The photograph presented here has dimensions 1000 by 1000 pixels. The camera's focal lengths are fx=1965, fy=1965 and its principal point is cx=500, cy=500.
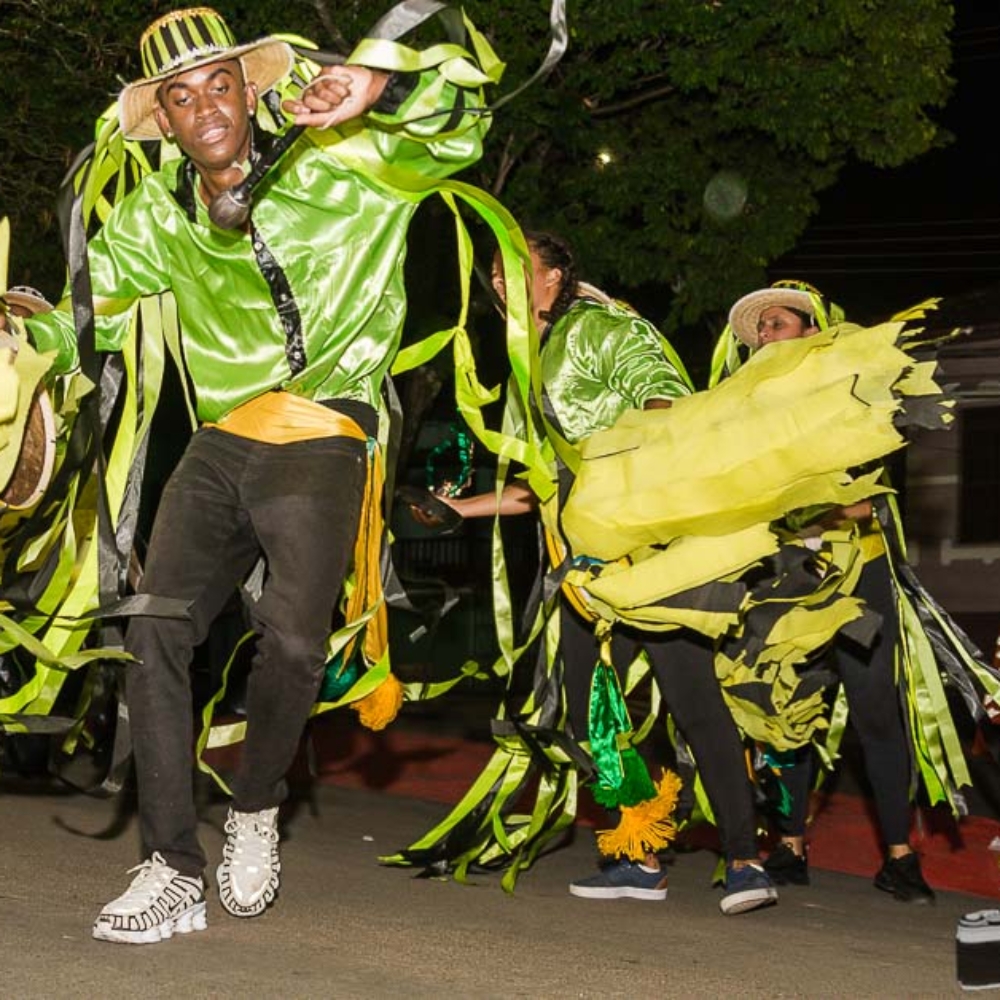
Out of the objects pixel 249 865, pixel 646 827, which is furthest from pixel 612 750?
pixel 249 865

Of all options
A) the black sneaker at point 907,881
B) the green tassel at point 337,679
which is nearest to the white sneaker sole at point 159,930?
Result: the green tassel at point 337,679

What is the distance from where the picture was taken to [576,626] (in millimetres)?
5742

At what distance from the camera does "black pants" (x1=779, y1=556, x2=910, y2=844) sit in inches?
243

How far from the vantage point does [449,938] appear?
4676 mm

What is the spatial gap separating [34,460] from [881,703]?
110 inches

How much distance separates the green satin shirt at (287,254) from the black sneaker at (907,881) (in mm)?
2525

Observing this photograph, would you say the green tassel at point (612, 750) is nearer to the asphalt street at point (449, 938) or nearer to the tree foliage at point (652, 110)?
the asphalt street at point (449, 938)

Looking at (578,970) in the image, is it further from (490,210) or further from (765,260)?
(765,260)

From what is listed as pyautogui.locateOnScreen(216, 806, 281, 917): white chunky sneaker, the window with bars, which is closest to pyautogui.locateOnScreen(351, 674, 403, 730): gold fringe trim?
pyautogui.locateOnScreen(216, 806, 281, 917): white chunky sneaker

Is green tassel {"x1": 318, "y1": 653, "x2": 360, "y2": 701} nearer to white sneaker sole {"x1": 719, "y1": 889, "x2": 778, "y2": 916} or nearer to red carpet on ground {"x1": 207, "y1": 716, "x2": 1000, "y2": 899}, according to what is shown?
white sneaker sole {"x1": 719, "y1": 889, "x2": 778, "y2": 916}

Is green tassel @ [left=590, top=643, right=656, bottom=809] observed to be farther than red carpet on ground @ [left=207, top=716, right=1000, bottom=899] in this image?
No

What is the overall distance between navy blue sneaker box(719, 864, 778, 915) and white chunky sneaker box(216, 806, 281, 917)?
4.39ft

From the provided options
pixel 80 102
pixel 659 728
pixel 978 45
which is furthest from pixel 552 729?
pixel 978 45

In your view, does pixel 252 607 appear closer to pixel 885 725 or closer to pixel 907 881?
pixel 885 725
